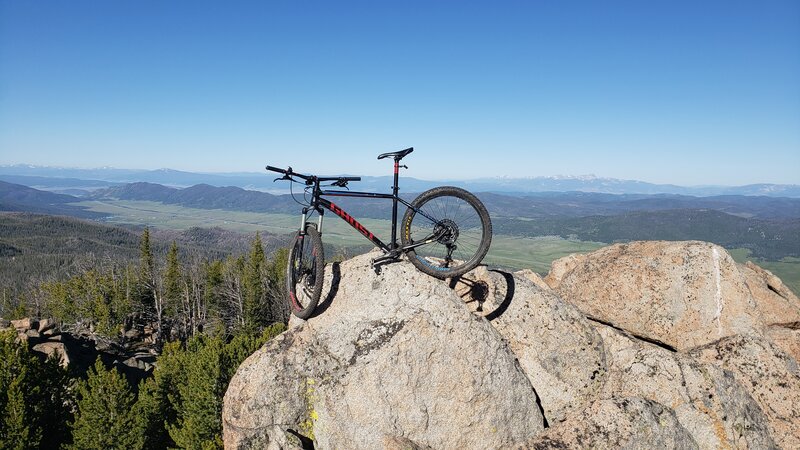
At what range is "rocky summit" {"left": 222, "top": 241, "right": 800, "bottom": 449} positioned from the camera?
9289mm

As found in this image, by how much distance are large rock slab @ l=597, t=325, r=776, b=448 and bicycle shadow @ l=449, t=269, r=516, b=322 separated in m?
3.34

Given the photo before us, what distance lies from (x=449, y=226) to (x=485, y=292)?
252cm

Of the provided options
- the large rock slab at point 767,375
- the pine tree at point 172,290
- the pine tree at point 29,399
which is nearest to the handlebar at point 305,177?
the large rock slab at point 767,375

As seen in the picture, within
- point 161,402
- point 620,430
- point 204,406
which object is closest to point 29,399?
point 161,402

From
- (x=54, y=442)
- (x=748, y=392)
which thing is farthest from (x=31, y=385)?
(x=748, y=392)

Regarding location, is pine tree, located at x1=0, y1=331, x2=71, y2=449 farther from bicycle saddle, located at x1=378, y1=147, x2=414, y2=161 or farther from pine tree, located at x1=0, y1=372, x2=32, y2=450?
bicycle saddle, located at x1=378, y1=147, x2=414, y2=161

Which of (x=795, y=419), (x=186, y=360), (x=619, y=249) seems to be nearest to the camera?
(x=795, y=419)

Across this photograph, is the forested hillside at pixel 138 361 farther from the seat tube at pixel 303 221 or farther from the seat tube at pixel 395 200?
the seat tube at pixel 395 200

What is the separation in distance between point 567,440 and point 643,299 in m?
7.47

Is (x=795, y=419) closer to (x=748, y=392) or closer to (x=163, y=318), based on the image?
(x=748, y=392)

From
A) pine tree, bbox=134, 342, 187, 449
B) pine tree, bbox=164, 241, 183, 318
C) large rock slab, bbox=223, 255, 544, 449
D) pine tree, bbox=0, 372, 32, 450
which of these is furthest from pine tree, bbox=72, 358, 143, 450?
pine tree, bbox=164, 241, 183, 318

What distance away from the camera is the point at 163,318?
239ft

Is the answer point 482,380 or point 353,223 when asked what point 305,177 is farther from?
point 482,380

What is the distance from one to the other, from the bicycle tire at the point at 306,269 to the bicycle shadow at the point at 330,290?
0.36 meters
